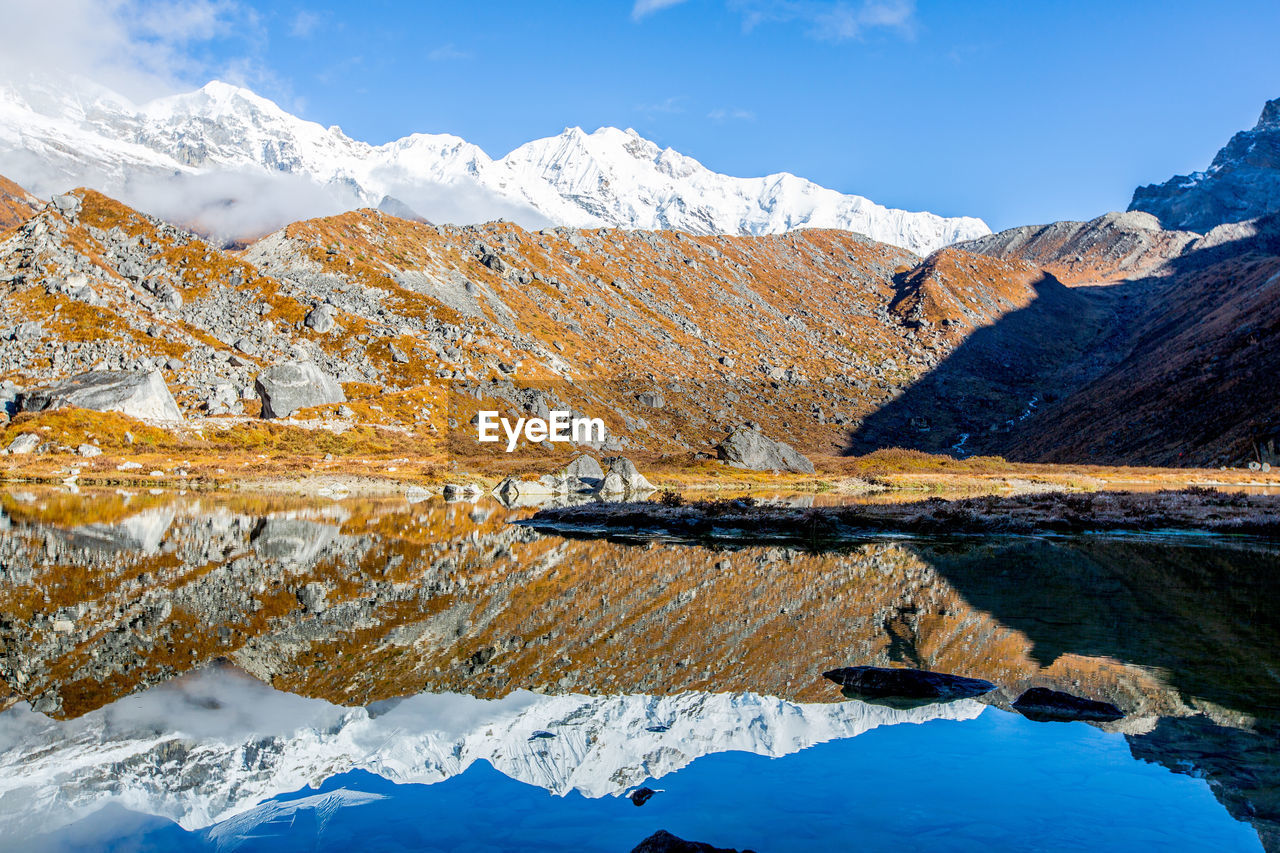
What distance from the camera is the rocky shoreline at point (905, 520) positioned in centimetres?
3738

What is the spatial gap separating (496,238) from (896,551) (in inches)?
6158

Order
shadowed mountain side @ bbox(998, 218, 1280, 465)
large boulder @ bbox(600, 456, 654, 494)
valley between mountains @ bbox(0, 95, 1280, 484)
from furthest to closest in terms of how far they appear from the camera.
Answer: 1. shadowed mountain side @ bbox(998, 218, 1280, 465)
2. valley between mountains @ bbox(0, 95, 1280, 484)
3. large boulder @ bbox(600, 456, 654, 494)

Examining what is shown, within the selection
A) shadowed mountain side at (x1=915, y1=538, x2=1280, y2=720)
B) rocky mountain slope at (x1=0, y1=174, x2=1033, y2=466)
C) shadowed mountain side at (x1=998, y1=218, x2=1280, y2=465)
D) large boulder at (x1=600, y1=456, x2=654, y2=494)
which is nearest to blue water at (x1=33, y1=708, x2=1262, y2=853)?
shadowed mountain side at (x1=915, y1=538, x2=1280, y2=720)

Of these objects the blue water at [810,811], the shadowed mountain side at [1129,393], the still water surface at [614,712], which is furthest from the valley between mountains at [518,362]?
the blue water at [810,811]

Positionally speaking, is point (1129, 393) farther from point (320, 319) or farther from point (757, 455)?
point (320, 319)

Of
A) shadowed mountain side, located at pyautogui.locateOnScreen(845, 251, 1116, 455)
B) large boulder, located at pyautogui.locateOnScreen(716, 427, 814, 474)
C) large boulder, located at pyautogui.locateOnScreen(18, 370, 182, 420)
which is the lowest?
large boulder, located at pyautogui.locateOnScreen(716, 427, 814, 474)

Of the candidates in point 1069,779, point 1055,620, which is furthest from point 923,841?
point 1055,620

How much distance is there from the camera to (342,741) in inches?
410

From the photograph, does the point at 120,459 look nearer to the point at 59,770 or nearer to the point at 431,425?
the point at 431,425

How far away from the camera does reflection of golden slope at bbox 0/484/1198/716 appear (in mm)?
12938

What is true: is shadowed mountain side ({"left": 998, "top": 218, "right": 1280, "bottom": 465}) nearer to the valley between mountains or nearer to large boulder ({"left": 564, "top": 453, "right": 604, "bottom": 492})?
the valley between mountains

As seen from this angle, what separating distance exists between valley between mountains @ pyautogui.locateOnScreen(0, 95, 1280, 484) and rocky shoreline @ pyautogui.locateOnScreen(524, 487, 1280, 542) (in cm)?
3889

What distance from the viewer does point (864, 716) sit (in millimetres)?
11180

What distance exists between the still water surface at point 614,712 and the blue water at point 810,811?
0.04 metres
